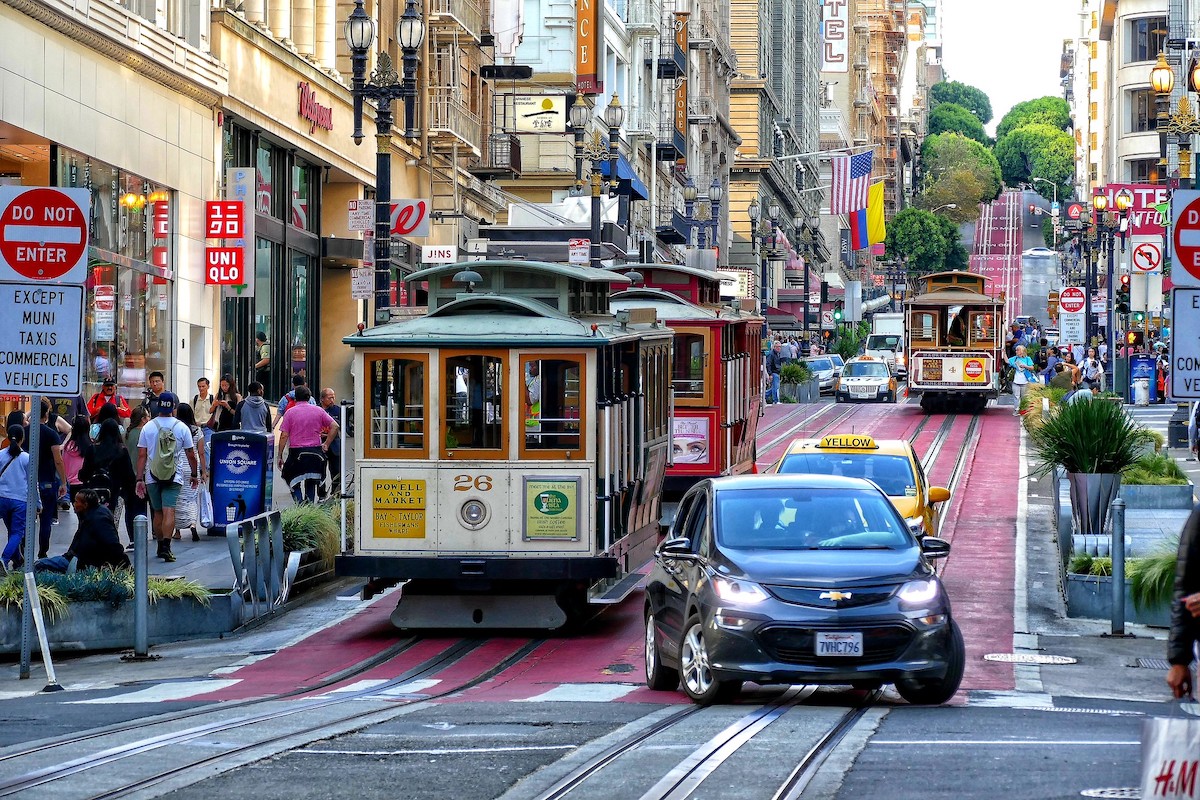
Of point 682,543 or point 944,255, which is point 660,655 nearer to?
point 682,543

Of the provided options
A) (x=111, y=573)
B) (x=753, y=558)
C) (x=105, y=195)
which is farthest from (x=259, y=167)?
(x=753, y=558)

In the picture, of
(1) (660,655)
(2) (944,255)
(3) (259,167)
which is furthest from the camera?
(2) (944,255)

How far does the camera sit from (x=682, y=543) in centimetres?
1401

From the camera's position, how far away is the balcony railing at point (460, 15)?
52.1 metres

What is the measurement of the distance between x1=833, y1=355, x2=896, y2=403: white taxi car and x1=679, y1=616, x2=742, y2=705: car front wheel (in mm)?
50968

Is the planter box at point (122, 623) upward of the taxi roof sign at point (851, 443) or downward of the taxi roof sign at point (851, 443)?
downward

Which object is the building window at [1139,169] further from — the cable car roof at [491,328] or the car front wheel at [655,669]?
the car front wheel at [655,669]

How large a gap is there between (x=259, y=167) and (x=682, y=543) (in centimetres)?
2787

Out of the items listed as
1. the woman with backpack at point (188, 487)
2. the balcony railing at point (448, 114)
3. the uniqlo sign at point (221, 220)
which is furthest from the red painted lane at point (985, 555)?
the balcony railing at point (448, 114)

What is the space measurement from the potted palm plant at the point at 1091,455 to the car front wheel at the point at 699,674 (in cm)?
1162

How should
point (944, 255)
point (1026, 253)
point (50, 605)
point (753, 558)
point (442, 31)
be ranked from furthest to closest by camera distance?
point (1026, 253), point (944, 255), point (442, 31), point (50, 605), point (753, 558)

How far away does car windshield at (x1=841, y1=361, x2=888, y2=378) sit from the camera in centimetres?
6406

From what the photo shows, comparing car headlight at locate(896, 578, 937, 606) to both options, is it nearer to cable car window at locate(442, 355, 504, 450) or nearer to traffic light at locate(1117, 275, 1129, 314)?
cable car window at locate(442, 355, 504, 450)

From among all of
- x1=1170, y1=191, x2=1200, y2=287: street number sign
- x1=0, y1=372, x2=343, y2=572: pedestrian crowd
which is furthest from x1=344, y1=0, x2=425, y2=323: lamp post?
x1=1170, y1=191, x2=1200, y2=287: street number sign
